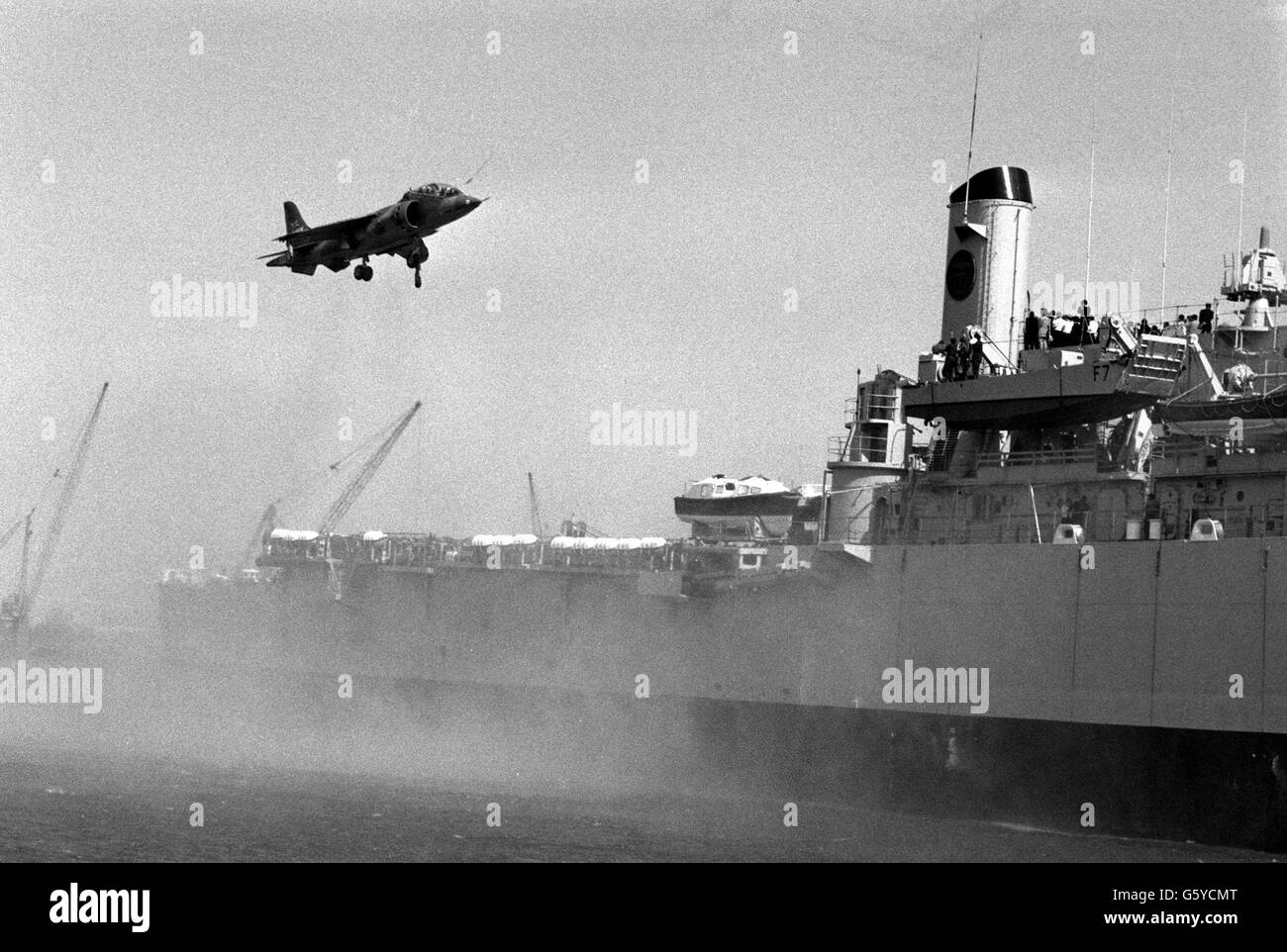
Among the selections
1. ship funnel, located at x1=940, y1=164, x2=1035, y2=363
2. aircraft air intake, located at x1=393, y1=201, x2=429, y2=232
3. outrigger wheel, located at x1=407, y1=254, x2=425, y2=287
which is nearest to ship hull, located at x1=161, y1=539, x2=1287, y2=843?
ship funnel, located at x1=940, y1=164, x2=1035, y2=363

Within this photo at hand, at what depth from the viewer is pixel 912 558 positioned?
181 feet

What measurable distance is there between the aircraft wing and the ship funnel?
17.3 m

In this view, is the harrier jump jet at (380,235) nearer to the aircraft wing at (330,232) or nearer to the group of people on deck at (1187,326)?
the aircraft wing at (330,232)

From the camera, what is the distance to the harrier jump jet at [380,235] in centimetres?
4819

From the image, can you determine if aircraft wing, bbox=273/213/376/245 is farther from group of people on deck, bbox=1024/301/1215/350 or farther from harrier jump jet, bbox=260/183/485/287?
group of people on deck, bbox=1024/301/1215/350

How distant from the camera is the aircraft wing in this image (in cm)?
4972

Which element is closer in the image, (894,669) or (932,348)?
(894,669)

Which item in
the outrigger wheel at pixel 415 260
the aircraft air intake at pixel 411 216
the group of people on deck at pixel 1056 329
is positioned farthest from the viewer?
the group of people on deck at pixel 1056 329

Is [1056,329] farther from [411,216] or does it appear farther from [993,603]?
[411,216]

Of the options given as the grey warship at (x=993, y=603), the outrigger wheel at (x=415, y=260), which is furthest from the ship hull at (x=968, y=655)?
the outrigger wheel at (x=415, y=260)
